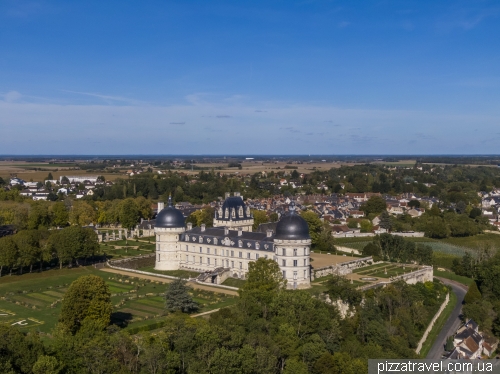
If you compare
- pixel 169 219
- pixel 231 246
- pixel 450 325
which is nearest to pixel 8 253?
pixel 169 219

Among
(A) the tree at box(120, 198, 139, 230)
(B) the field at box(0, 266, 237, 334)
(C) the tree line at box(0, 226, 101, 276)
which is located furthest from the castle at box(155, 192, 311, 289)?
(A) the tree at box(120, 198, 139, 230)

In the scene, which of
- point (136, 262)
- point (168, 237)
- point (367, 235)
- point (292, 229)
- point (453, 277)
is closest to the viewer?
point (292, 229)

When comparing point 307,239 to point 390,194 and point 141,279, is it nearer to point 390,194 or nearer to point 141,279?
point 141,279

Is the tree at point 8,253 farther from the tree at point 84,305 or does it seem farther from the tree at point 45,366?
the tree at point 45,366

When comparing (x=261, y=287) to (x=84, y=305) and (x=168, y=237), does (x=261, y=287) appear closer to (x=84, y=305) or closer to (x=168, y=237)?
(x=84, y=305)

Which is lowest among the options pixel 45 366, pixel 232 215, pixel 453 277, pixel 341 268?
pixel 453 277

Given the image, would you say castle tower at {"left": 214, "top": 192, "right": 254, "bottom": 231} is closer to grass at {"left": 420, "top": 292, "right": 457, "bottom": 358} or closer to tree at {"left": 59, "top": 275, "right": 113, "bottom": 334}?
grass at {"left": 420, "top": 292, "right": 457, "bottom": 358}
